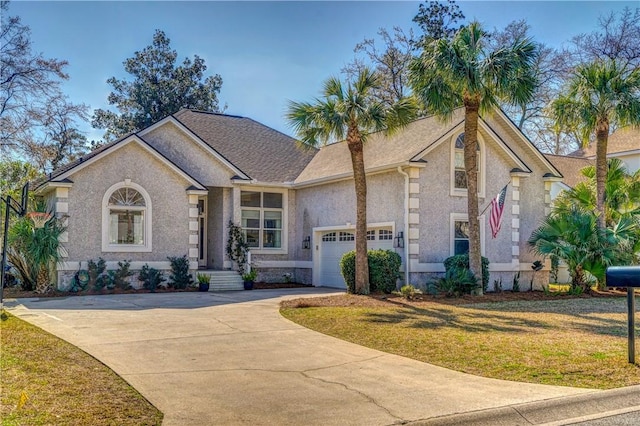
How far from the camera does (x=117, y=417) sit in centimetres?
613

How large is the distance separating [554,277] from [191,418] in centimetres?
2230

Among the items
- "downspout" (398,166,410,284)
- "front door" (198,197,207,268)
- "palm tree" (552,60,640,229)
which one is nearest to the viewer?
"downspout" (398,166,410,284)

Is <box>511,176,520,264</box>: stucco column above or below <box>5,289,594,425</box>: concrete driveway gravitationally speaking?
above

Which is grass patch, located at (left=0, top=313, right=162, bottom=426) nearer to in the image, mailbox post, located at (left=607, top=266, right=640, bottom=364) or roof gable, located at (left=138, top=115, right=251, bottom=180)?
mailbox post, located at (left=607, top=266, right=640, bottom=364)

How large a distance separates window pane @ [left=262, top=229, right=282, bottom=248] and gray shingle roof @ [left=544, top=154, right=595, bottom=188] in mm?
15296

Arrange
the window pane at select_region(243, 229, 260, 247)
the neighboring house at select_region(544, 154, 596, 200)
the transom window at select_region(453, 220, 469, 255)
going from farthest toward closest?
the neighboring house at select_region(544, 154, 596, 200), the window pane at select_region(243, 229, 260, 247), the transom window at select_region(453, 220, 469, 255)

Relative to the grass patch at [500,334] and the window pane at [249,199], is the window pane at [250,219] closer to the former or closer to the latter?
the window pane at [249,199]

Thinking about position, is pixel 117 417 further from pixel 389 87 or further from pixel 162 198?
pixel 389 87

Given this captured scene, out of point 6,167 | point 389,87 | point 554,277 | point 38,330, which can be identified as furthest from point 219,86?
point 38,330

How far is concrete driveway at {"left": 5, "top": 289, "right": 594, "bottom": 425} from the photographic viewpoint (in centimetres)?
661

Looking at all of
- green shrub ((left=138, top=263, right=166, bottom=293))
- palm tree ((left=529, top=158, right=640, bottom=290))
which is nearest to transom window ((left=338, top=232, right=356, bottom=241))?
palm tree ((left=529, top=158, right=640, bottom=290))

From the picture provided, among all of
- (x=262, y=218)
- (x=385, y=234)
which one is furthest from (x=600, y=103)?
(x=262, y=218)

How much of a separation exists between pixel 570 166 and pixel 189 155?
2095cm

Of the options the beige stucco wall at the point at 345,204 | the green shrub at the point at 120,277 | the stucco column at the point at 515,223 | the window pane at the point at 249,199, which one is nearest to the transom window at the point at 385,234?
the beige stucco wall at the point at 345,204
